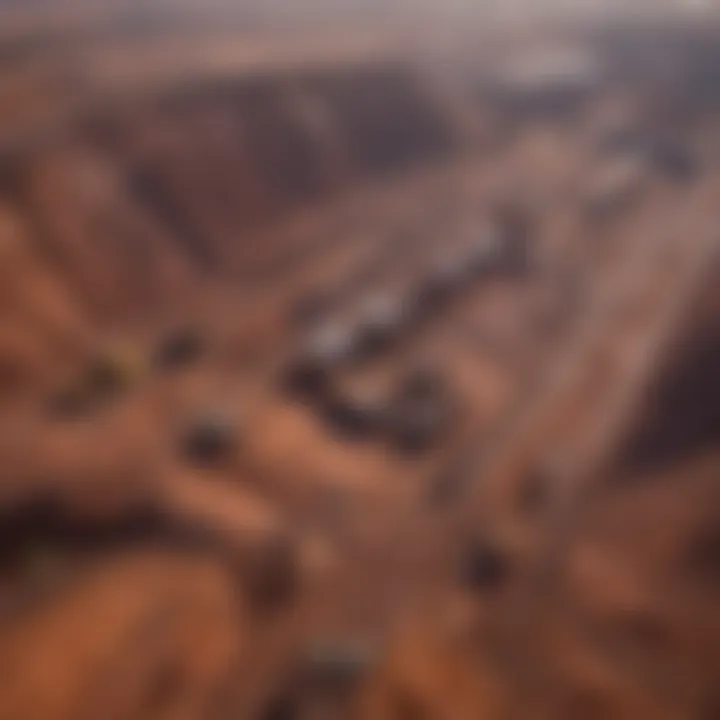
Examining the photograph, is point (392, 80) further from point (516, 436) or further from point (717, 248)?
point (516, 436)

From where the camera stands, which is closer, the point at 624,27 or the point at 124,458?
the point at 124,458

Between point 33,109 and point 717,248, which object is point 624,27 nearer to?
point 717,248

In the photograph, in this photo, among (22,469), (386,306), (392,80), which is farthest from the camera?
(392,80)

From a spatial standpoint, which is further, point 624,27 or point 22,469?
point 624,27

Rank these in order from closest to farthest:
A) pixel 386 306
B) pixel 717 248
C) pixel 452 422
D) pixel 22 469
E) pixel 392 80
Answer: pixel 22 469 → pixel 452 422 → pixel 386 306 → pixel 717 248 → pixel 392 80

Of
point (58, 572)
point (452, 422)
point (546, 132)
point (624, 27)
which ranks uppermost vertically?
point (624, 27)

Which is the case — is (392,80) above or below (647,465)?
above

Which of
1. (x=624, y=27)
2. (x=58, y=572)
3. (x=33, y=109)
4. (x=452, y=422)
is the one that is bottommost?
(x=58, y=572)

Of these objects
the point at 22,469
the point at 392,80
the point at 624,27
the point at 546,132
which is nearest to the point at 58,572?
the point at 22,469

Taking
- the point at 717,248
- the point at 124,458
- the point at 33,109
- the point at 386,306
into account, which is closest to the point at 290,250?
the point at 386,306
